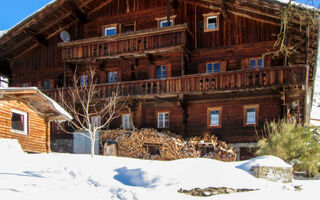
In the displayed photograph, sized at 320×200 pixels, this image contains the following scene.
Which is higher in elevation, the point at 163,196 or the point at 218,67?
the point at 218,67

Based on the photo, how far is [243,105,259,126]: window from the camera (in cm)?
2347

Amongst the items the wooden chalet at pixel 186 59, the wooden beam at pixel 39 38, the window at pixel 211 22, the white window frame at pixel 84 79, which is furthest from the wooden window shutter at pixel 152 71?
the wooden beam at pixel 39 38

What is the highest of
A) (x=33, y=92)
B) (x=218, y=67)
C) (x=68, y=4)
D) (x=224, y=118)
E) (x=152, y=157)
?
(x=68, y=4)

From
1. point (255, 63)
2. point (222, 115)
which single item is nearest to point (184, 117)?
point (222, 115)

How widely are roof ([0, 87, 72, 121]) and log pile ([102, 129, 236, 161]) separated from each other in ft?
14.1

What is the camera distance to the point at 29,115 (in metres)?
20.7

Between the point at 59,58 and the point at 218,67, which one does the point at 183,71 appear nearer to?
the point at 218,67

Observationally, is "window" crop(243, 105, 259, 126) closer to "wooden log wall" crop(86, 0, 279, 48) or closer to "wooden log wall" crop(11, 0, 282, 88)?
"wooden log wall" crop(11, 0, 282, 88)

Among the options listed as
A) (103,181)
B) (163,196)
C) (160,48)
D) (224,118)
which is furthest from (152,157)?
(163,196)

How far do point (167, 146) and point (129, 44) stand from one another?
723cm

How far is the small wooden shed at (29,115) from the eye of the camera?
62.1ft

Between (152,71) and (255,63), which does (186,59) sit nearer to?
(152,71)

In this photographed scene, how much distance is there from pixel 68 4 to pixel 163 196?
68.5ft

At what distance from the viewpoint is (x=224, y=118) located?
2406 centimetres
